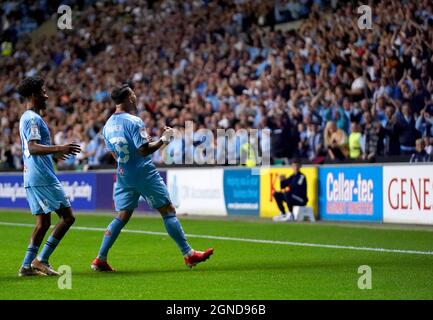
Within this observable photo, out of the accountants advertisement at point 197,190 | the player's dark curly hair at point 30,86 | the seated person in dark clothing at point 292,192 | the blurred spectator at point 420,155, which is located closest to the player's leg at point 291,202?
the seated person in dark clothing at point 292,192

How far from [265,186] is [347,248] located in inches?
351

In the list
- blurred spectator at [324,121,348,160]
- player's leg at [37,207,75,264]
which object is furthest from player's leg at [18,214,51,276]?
blurred spectator at [324,121,348,160]

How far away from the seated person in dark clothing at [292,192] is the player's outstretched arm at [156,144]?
10.9m

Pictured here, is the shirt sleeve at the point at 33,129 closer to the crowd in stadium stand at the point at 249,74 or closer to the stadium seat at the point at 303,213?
the crowd in stadium stand at the point at 249,74

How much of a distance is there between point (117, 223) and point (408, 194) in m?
9.69

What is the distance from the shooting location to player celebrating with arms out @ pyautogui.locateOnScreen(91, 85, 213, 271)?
11594 millimetres

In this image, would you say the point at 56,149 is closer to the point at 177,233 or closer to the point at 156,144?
the point at 156,144

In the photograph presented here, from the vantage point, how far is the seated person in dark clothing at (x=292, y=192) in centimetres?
2197

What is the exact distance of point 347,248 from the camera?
→ 48.6ft

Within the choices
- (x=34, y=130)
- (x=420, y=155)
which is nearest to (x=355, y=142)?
(x=420, y=155)

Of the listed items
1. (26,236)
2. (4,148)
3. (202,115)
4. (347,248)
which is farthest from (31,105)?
(4,148)

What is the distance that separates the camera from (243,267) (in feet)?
39.9

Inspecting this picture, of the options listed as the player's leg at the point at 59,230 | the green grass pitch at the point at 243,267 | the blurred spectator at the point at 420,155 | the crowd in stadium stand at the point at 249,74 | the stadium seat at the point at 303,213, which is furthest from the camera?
the stadium seat at the point at 303,213

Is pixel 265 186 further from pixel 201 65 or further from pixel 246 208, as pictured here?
pixel 201 65
